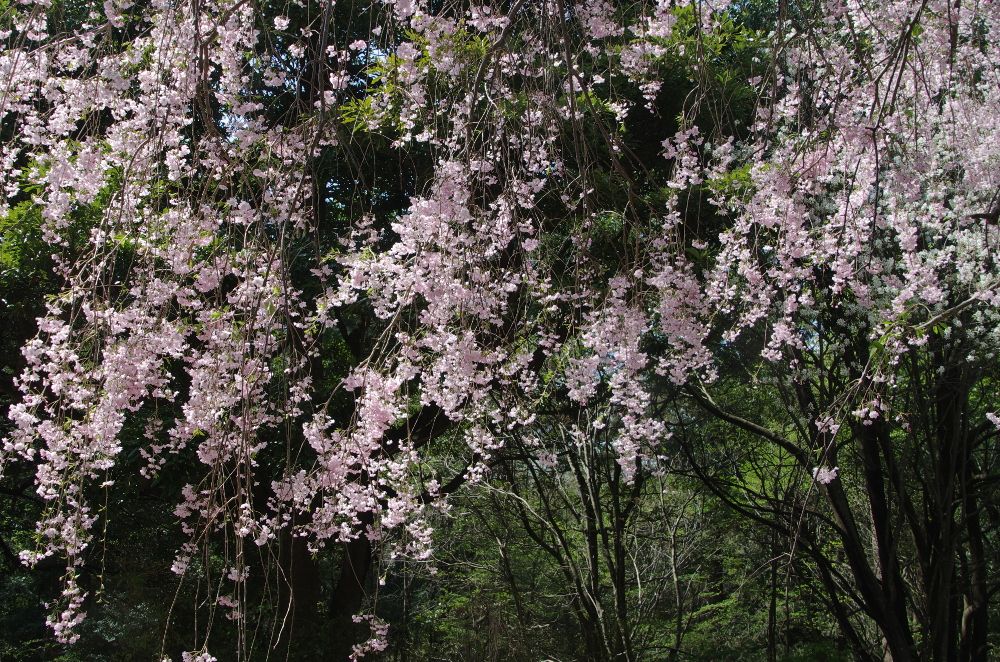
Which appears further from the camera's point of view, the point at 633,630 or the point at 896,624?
the point at 633,630

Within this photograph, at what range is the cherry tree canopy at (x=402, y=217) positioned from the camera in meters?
1.98

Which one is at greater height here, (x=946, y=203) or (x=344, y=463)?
(x=946, y=203)

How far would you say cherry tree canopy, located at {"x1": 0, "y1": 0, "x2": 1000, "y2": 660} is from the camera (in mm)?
1979

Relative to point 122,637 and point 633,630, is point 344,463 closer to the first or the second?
point 122,637

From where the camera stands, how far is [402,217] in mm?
2779

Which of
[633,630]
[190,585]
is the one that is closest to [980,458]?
[633,630]

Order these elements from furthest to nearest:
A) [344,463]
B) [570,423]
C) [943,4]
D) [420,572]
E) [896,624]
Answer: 1. [420,572]
2. [570,423]
3. [896,624]
4. [943,4]
5. [344,463]

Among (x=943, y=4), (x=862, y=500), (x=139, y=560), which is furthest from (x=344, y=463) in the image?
(x=862, y=500)

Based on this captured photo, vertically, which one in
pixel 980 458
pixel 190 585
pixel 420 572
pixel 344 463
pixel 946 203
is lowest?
pixel 344 463

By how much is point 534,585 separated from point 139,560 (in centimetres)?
394

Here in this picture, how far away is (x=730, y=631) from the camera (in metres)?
9.03

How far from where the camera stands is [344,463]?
252 centimetres

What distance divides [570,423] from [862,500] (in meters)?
3.47

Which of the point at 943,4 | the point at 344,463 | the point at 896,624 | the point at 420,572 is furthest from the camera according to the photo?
the point at 420,572
